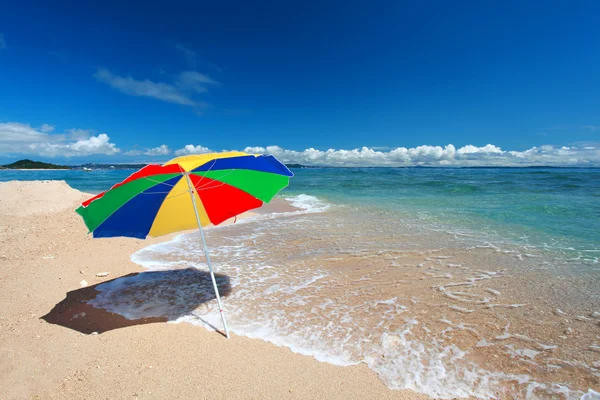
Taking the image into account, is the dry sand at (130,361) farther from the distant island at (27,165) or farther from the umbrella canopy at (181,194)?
the distant island at (27,165)

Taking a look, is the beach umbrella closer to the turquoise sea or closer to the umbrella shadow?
the umbrella shadow

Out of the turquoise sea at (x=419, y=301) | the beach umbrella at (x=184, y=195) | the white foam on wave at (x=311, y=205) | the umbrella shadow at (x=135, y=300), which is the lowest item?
the white foam on wave at (x=311, y=205)

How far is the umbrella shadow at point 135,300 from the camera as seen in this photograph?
4512 millimetres

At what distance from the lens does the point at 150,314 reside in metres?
4.77

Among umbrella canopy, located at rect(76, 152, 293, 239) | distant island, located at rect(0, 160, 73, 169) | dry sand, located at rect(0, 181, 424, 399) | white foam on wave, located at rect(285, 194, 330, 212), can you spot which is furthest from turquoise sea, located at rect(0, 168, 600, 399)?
distant island, located at rect(0, 160, 73, 169)

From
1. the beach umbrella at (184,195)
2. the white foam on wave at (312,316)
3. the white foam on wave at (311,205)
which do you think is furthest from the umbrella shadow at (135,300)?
the white foam on wave at (311,205)

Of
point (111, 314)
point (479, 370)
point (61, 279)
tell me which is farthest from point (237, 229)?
point (479, 370)

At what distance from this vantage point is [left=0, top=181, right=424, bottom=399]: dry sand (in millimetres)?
3119

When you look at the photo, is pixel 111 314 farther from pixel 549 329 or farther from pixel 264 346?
pixel 549 329

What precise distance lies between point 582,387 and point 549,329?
3.92 ft

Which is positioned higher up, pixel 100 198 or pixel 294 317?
pixel 100 198

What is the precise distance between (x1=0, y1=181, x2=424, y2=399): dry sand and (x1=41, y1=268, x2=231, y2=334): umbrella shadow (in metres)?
0.03

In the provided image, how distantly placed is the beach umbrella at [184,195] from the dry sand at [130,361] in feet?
2.10

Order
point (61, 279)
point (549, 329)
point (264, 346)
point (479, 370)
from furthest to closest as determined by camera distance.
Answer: point (61, 279) < point (549, 329) < point (264, 346) < point (479, 370)
